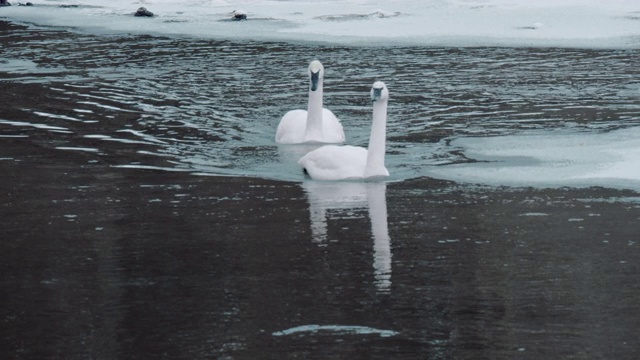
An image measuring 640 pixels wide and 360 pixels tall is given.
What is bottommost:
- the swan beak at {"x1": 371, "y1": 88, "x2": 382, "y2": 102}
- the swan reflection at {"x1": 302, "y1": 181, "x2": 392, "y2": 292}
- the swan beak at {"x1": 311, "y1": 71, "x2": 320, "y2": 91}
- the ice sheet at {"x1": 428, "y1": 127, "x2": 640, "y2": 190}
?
the swan reflection at {"x1": 302, "y1": 181, "x2": 392, "y2": 292}

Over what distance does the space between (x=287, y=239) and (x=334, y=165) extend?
2.57 meters

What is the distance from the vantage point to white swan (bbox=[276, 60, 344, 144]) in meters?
13.0

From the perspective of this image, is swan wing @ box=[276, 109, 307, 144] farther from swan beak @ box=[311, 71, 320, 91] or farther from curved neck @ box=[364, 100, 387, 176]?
curved neck @ box=[364, 100, 387, 176]

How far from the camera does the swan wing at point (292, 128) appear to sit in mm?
13008

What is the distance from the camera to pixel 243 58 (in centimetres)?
1962

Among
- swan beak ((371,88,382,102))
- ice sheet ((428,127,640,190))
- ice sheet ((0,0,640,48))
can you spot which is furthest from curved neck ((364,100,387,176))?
ice sheet ((0,0,640,48))

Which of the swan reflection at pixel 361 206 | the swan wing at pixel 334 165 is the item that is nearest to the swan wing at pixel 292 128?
the swan wing at pixel 334 165

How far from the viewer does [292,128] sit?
43.1 ft

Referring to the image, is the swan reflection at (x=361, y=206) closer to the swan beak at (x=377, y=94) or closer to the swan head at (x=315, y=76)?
the swan beak at (x=377, y=94)

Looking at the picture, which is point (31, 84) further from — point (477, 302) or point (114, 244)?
point (477, 302)

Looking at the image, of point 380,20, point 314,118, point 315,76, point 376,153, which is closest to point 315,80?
point 315,76

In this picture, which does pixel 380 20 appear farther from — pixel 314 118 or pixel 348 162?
pixel 348 162

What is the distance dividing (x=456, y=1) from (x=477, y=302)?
20722mm

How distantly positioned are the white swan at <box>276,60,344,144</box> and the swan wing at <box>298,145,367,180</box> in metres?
2.12
